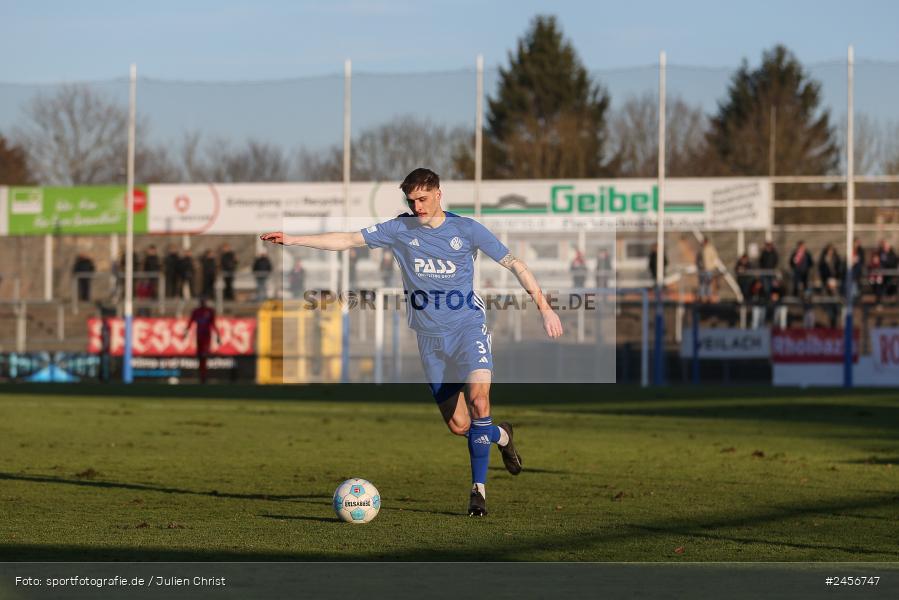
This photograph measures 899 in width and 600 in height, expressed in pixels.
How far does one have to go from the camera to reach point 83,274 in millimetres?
40125

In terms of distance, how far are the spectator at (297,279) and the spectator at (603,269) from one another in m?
7.29

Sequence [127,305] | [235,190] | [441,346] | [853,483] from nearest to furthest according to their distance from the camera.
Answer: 1. [441,346]
2. [853,483]
3. [127,305]
4. [235,190]

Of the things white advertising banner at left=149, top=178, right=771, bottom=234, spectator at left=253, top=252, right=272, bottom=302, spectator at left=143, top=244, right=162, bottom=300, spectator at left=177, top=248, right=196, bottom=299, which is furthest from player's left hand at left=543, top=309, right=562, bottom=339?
spectator at left=143, top=244, right=162, bottom=300

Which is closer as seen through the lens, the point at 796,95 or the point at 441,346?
the point at 441,346

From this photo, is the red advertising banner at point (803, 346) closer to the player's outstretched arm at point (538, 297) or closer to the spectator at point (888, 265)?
the spectator at point (888, 265)

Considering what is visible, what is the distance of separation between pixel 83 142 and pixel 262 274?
18564 mm

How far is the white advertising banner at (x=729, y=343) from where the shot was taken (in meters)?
33.1

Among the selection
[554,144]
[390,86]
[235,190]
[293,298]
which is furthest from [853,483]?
[554,144]

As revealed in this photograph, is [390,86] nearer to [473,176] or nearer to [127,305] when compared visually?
[473,176]

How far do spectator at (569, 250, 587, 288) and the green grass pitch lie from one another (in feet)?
31.0

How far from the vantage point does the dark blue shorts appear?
10.4 meters

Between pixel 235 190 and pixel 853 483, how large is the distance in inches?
1245

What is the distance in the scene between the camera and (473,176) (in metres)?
40.9

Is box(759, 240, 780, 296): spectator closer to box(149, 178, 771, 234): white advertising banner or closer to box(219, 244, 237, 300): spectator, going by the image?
box(149, 178, 771, 234): white advertising banner
